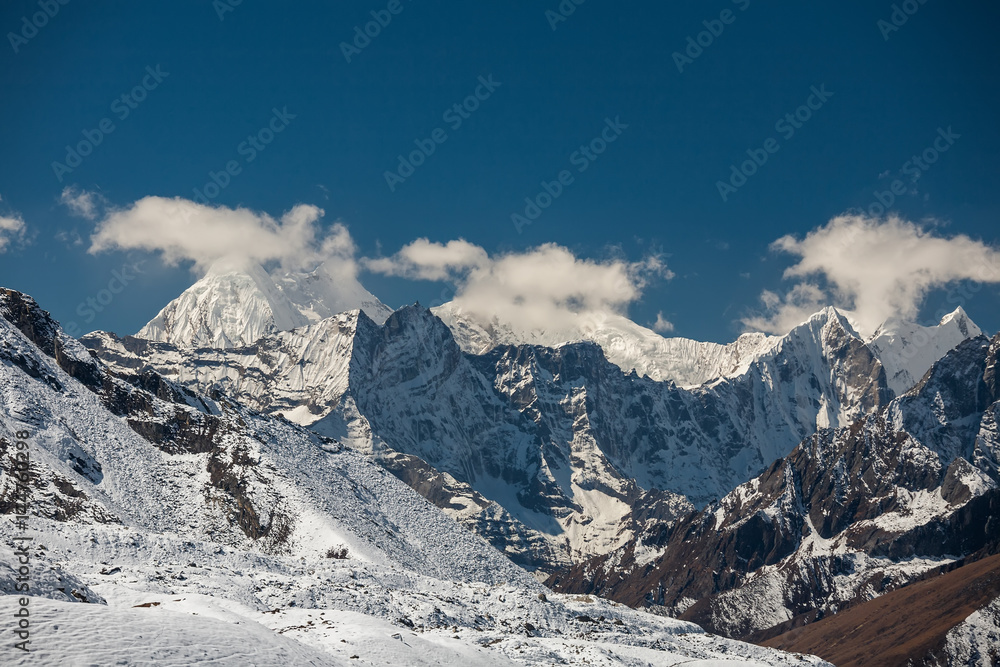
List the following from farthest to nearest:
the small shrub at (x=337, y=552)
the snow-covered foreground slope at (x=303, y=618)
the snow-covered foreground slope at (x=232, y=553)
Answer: the small shrub at (x=337, y=552) → the snow-covered foreground slope at (x=232, y=553) → the snow-covered foreground slope at (x=303, y=618)

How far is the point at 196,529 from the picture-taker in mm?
134375

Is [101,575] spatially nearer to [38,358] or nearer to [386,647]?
[386,647]

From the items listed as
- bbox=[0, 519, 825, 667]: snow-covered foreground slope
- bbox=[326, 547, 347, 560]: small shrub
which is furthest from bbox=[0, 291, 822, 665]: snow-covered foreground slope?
bbox=[326, 547, 347, 560]: small shrub

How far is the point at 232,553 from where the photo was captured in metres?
97.8

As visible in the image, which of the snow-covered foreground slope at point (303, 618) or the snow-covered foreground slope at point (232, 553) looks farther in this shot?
the snow-covered foreground slope at point (232, 553)

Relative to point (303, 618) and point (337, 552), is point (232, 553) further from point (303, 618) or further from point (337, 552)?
point (337, 552)

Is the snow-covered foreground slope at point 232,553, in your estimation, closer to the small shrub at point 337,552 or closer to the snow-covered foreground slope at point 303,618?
the snow-covered foreground slope at point 303,618

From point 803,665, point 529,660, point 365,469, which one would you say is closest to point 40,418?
point 365,469

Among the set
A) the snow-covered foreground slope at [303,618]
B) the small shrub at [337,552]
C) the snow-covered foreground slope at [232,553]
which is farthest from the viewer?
the small shrub at [337,552]

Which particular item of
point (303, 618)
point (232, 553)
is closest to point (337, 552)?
point (232, 553)

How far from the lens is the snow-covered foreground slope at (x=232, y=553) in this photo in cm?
4601

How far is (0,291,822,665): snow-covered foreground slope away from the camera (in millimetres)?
46009

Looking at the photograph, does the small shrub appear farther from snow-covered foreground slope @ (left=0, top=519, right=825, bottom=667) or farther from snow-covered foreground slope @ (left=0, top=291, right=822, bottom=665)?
snow-covered foreground slope @ (left=0, top=519, right=825, bottom=667)

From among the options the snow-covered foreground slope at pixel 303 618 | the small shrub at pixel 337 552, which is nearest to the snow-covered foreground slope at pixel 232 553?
the snow-covered foreground slope at pixel 303 618
